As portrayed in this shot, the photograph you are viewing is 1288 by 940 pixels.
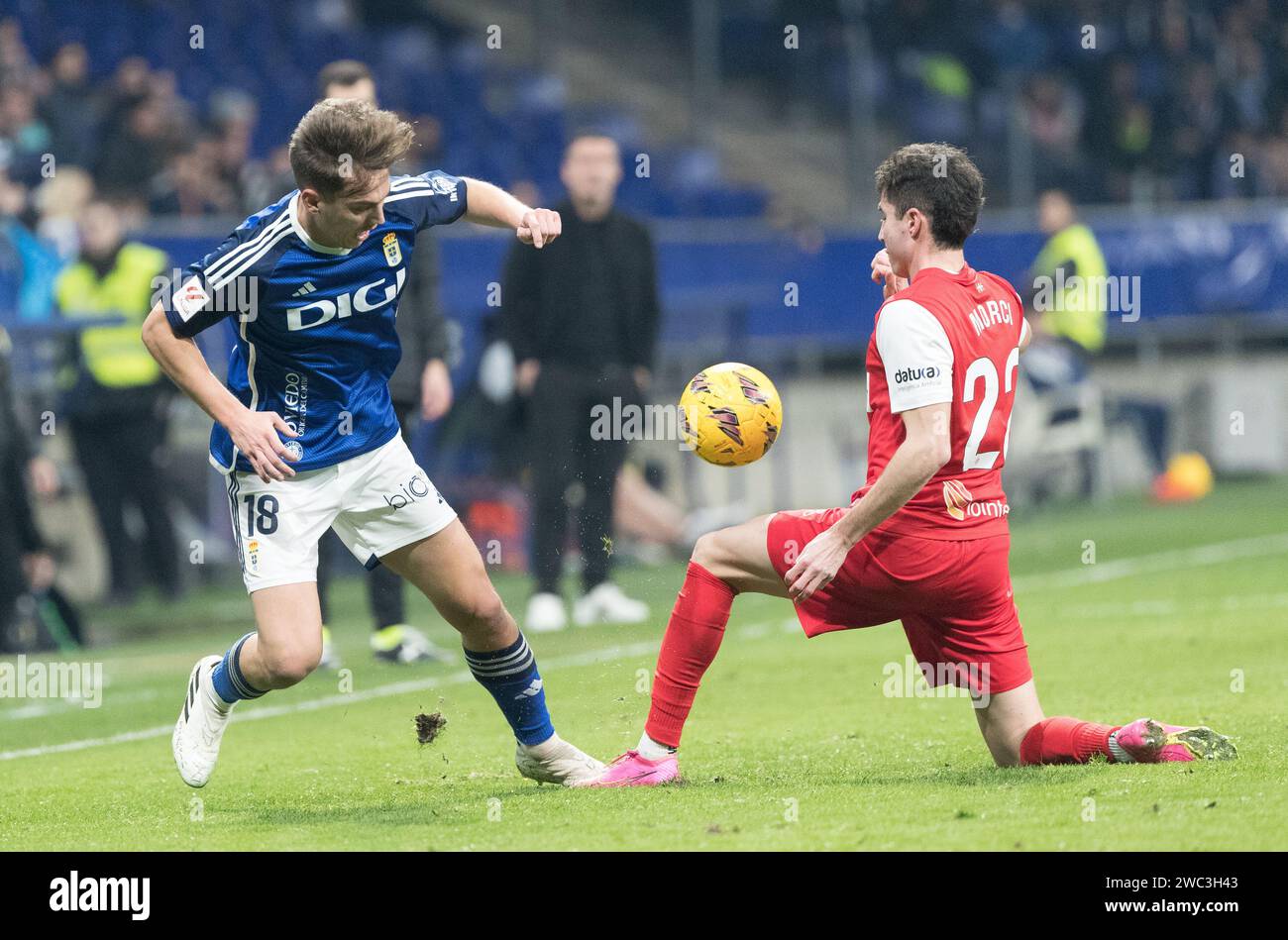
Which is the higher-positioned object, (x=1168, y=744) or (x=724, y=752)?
(x=1168, y=744)

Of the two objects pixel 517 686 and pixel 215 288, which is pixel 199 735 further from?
pixel 215 288

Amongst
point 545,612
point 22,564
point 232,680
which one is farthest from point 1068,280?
point 232,680

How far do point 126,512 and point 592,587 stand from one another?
471 centimetres

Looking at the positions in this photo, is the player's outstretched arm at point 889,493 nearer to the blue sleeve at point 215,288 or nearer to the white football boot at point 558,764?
the white football boot at point 558,764

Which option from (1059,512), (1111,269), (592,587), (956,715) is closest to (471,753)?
(956,715)

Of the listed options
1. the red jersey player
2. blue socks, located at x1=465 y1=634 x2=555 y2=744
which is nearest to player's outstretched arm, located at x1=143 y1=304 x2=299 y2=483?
blue socks, located at x1=465 y1=634 x2=555 y2=744

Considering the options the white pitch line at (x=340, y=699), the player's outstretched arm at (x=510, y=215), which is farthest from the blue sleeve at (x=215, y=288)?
the white pitch line at (x=340, y=699)

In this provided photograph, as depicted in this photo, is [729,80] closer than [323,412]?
No

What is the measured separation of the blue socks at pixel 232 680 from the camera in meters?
5.92

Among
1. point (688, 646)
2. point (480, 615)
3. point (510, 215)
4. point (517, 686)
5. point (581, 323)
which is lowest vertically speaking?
point (517, 686)

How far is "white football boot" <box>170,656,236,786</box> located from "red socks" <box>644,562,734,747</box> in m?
1.36

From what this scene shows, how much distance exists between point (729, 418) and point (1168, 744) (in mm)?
1679

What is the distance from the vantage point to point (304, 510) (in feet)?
19.1

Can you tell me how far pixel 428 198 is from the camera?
6.02m
